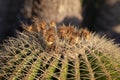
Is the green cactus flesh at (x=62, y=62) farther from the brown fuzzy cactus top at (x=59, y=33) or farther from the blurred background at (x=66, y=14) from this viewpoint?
the blurred background at (x=66, y=14)

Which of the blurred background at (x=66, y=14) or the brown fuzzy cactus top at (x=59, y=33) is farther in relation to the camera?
the blurred background at (x=66, y=14)

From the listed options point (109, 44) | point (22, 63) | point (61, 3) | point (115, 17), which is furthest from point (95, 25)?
point (22, 63)

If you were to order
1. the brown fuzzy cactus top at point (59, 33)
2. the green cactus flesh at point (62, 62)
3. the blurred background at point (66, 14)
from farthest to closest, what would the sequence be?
the blurred background at point (66, 14) → the brown fuzzy cactus top at point (59, 33) → the green cactus flesh at point (62, 62)

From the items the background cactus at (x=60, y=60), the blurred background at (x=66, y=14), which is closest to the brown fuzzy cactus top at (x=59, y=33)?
the background cactus at (x=60, y=60)

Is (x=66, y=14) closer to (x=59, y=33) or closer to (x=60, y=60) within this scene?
(x=59, y=33)

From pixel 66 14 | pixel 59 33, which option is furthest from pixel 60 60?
pixel 66 14

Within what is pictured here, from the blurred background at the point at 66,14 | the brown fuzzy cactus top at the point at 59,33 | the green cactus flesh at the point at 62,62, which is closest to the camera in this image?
the green cactus flesh at the point at 62,62
